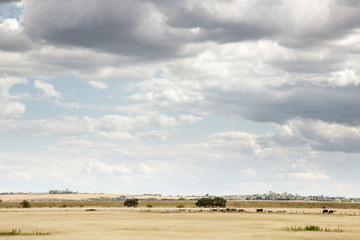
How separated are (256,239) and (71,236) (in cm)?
2282

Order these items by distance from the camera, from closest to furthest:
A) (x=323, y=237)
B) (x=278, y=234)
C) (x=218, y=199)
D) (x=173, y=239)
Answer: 1. (x=173, y=239)
2. (x=323, y=237)
3. (x=278, y=234)
4. (x=218, y=199)

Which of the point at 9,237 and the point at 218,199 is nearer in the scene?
the point at 9,237

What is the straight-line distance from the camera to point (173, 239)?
59062 mm

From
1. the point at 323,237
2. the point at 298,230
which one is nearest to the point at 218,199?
the point at 298,230

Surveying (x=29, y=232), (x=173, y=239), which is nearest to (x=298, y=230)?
(x=173, y=239)

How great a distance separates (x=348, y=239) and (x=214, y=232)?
1773 cm

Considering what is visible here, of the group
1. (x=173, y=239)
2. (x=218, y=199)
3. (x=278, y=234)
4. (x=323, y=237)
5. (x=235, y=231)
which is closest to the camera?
(x=173, y=239)

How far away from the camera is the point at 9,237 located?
6188 centimetres

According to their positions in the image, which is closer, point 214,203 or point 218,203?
point 218,203

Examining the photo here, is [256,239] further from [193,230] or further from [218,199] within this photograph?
[218,199]

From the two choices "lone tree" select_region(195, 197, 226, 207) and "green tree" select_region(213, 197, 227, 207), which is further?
"lone tree" select_region(195, 197, 226, 207)

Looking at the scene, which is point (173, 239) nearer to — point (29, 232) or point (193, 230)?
point (193, 230)

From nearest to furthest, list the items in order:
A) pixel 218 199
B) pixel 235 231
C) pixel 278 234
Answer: pixel 278 234
pixel 235 231
pixel 218 199

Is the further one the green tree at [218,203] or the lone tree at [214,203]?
the lone tree at [214,203]
